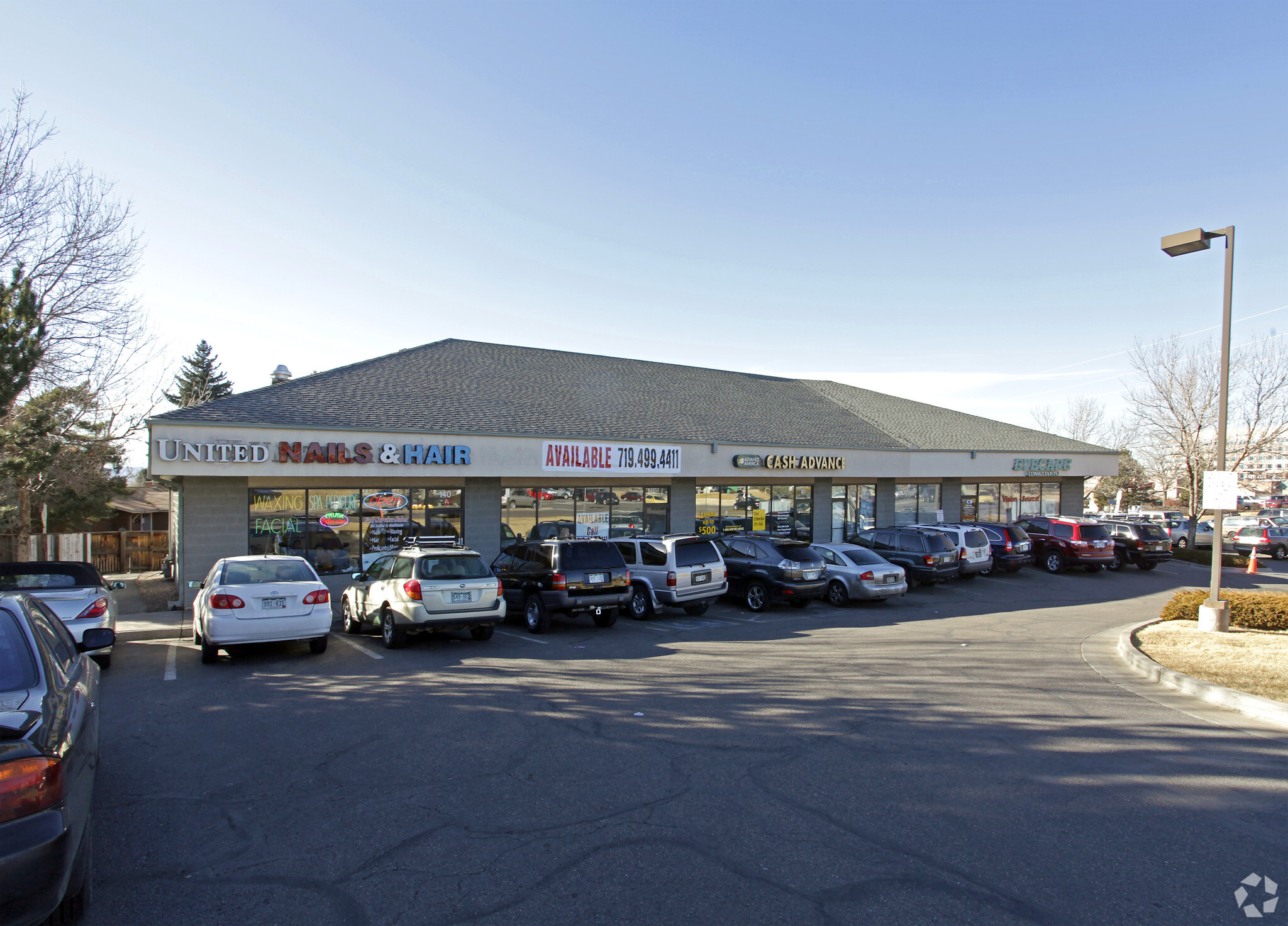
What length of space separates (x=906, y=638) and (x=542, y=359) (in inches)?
691

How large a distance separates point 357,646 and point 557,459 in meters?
8.31

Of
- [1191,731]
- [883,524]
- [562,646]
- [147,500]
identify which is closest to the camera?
[1191,731]

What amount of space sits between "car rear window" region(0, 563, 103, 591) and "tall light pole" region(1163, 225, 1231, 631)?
17818mm

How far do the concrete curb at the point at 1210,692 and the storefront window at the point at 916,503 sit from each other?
59.9 feet

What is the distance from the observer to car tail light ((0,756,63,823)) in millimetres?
3193

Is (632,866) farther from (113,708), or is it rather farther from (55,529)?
(55,529)

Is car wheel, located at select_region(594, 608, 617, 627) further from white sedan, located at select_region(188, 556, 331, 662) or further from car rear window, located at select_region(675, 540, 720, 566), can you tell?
white sedan, located at select_region(188, 556, 331, 662)

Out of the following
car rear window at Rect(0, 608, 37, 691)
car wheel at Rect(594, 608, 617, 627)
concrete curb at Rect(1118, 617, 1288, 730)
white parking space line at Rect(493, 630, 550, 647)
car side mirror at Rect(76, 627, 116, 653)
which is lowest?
white parking space line at Rect(493, 630, 550, 647)

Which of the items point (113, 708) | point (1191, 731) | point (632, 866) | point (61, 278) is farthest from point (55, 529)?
point (1191, 731)

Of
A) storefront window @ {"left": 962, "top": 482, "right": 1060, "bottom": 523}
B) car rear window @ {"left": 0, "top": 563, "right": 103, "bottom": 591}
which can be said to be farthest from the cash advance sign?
storefront window @ {"left": 962, "top": 482, "right": 1060, "bottom": 523}

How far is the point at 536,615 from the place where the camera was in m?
13.8

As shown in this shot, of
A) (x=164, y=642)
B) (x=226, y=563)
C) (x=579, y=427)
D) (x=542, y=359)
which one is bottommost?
(x=164, y=642)

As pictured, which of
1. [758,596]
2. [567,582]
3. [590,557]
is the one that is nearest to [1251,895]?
[567,582]

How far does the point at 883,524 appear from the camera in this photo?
95.0ft
